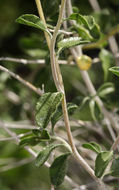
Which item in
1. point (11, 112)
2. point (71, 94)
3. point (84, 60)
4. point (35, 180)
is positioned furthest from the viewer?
point (71, 94)

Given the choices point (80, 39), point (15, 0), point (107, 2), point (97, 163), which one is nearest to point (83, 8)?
point (107, 2)

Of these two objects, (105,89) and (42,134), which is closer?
(42,134)

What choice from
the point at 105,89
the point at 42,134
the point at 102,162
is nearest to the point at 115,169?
the point at 102,162

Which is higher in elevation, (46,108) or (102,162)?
(46,108)

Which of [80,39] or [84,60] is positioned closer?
[80,39]

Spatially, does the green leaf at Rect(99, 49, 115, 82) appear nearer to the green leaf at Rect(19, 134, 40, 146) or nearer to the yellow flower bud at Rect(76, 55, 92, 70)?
the yellow flower bud at Rect(76, 55, 92, 70)

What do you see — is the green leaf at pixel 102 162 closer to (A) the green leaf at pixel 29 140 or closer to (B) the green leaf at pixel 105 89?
(A) the green leaf at pixel 29 140

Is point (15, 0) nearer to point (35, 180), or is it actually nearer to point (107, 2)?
point (107, 2)

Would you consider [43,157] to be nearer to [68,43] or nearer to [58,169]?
[58,169]
